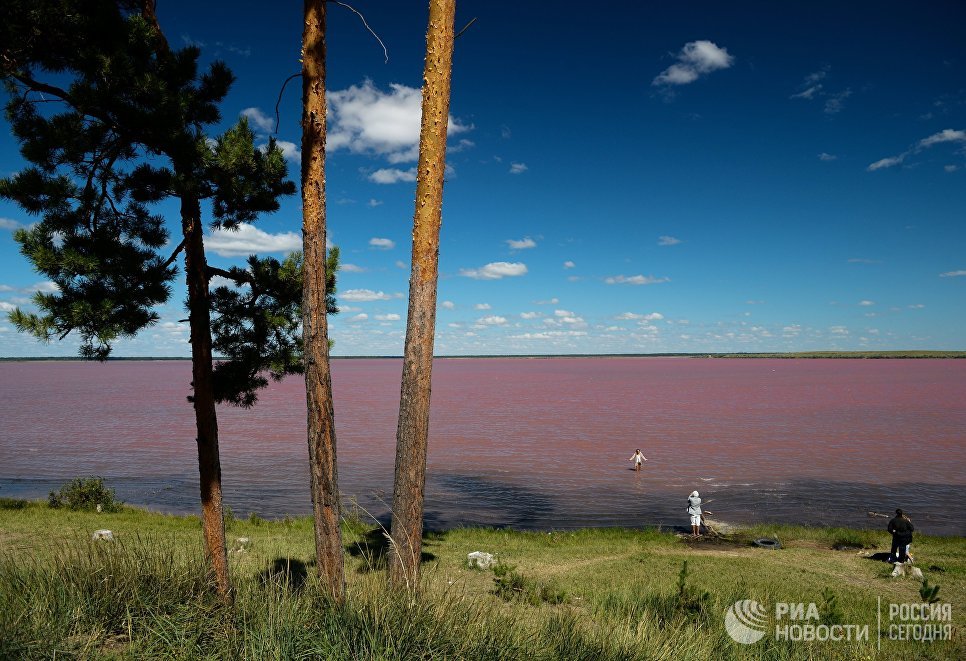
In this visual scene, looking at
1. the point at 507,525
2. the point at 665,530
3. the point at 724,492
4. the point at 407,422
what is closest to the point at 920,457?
the point at 724,492

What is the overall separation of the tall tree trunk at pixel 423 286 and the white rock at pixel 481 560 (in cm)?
557

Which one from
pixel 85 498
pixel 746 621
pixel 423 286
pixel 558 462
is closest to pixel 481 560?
pixel 746 621

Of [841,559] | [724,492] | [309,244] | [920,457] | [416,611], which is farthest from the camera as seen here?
[920,457]

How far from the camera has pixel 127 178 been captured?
7.81 metres

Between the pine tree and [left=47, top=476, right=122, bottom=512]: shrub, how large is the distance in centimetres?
1322

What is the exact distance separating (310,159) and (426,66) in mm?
2024

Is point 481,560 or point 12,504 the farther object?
point 12,504

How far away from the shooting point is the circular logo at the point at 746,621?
6.62 meters

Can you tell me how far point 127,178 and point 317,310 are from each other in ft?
12.4

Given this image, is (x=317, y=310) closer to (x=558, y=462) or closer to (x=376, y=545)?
(x=376, y=545)

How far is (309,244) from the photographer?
22.9 ft

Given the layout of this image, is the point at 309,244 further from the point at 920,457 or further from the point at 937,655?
the point at 920,457

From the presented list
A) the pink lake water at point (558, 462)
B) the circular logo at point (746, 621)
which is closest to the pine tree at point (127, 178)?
the pink lake water at point (558, 462)

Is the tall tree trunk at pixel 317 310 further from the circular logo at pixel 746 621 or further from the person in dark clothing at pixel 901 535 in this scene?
the person in dark clothing at pixel 901 535
